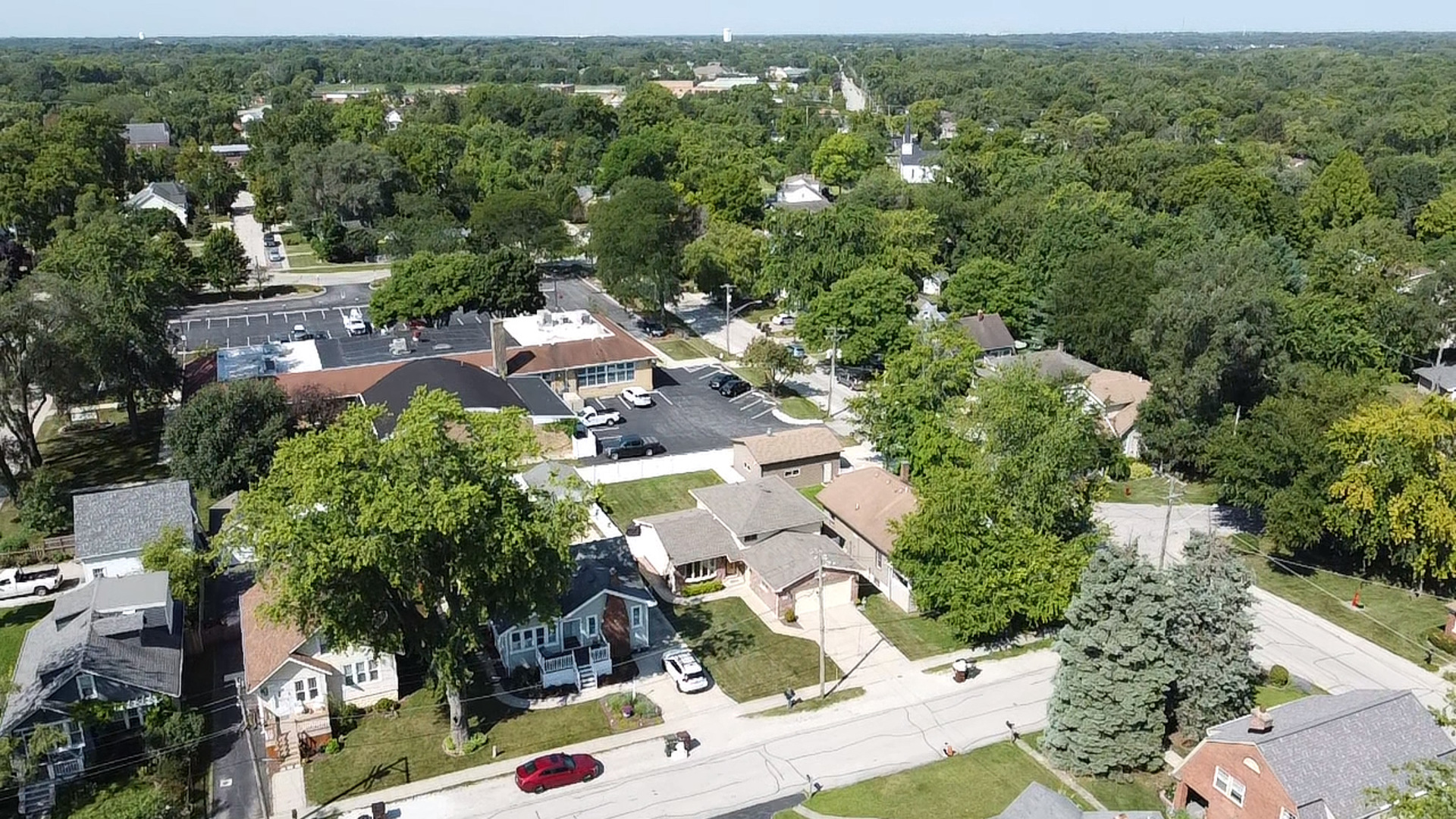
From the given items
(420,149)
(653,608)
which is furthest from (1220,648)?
(420,149)

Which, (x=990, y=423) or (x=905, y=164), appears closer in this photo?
(x=990, y=423)

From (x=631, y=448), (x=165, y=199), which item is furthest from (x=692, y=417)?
(x=165, y=199)

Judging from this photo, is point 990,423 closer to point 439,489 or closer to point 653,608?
point 653,608

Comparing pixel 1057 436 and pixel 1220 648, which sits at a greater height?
pixel 1057 436

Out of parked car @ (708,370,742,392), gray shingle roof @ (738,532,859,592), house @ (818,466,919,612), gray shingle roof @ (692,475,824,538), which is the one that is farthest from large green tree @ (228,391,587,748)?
parked car @ (708,370,742,392)

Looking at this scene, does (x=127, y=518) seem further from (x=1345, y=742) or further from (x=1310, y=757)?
(x=1345, y=742)

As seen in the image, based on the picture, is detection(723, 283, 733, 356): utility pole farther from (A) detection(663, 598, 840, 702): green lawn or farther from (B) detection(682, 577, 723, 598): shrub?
(A) detection(663, 598, 840, 702): green lawn

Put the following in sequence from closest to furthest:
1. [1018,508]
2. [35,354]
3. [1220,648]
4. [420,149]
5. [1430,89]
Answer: [1220,648], [1018,508], [35,354], [420,149], [1430,89]


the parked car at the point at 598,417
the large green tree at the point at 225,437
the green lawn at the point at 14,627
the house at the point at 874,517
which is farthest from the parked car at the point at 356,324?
the house at the point at 874,517
